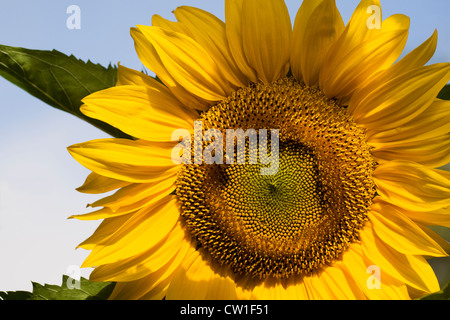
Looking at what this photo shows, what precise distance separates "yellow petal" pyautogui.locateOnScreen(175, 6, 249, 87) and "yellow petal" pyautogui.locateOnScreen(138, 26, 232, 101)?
0.02 meters

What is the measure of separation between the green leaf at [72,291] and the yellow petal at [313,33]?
44.5 inches

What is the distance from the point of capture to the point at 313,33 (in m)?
1.73

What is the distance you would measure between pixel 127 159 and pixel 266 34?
66 cm

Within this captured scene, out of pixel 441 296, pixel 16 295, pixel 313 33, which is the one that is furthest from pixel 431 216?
pixel 16 295

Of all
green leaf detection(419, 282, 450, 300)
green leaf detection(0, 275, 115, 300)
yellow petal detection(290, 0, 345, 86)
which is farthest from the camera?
green leaf detection(0, 275, 115, 300)

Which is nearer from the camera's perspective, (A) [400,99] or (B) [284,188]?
(A) [400,99]

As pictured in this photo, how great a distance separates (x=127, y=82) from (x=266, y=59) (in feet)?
1.68

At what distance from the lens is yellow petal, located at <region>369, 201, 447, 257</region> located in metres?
1.77

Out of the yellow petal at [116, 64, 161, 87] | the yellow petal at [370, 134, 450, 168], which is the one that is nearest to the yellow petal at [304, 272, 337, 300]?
the yellow petal at [370, 134, 450, 168]

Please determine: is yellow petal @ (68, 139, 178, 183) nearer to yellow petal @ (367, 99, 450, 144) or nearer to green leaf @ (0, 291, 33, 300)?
green leaf @ (0, 291, 33, 300)

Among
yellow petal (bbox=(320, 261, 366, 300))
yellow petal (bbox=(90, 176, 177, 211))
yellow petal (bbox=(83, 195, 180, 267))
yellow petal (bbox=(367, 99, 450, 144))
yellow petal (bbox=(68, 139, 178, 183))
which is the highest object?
yellow petal (bbox=(367, 99, 450, 144))

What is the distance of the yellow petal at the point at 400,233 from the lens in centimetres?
177

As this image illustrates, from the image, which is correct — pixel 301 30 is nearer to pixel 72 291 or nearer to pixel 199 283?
pixel 199 283

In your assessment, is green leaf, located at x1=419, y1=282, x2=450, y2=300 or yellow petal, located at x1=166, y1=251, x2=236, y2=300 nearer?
green leaf, located at x1=419, y1=282, x2=450, y2=300
